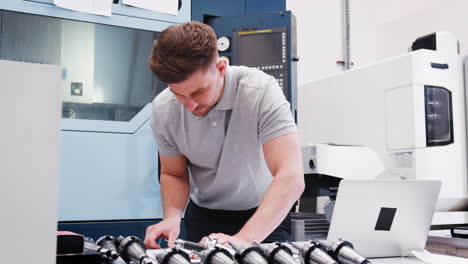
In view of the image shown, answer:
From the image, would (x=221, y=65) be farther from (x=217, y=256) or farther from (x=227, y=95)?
(x=217, y=256)

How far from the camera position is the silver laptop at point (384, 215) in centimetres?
109

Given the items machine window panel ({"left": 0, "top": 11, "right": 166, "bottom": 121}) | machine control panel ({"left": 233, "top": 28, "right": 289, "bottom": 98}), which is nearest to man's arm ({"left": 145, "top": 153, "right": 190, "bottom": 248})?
machine window panel ({"left": 0, "top": 11, "right": 166, "bottom": 121})

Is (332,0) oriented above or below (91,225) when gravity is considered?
above

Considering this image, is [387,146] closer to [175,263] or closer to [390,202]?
[390,202]

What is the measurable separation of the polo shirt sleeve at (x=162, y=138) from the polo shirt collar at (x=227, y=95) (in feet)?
0.59

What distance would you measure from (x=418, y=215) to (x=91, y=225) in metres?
1.26

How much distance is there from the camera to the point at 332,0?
11.3 feet

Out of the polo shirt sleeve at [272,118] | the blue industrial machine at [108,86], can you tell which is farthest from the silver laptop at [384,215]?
the blue industrial machine at [108,86]

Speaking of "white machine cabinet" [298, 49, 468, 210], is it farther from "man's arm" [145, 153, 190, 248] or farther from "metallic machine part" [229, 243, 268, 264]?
"metallic machine part" [229, 243, 268, 264]

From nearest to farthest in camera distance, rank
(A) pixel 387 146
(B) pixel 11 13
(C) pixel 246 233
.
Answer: (C) pixel 246 233
(B) pixel 11 13
(A) pixel 387 146

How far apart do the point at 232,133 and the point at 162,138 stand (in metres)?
0.21

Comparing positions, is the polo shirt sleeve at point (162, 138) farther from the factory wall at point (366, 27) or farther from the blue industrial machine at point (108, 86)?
the factory wall at point (366, 27)

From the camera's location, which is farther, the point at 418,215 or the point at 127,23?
the point at 127,23

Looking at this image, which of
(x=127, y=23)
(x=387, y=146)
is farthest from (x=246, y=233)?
(x=127, y=23)
